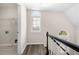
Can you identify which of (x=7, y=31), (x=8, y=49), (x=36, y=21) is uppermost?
(x=36, y=21)

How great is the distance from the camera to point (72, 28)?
1439mm

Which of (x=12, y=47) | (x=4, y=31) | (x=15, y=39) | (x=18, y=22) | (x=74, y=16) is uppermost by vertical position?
(x=74, y=16)

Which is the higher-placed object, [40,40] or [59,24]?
[59,24]

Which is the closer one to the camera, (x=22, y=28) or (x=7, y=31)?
(x=7, y=31)

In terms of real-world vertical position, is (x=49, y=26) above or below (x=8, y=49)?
above

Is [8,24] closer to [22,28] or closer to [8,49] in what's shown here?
[22,28]

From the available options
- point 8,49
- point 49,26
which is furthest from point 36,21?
point 8,49

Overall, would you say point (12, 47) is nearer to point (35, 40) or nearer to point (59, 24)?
point (35, 40)

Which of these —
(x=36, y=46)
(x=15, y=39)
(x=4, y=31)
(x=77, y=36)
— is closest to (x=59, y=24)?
(x=77, y=36)

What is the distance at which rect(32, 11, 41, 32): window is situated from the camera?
55.7 inches

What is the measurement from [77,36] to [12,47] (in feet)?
3.17

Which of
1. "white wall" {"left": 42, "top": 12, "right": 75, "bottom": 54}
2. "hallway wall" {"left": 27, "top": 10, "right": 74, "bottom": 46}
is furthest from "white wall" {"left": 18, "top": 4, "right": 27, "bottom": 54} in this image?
"white wall" {"left": 42, "top": 12, "right": 75, "bottom": 54}

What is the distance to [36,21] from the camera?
1438 millimetres

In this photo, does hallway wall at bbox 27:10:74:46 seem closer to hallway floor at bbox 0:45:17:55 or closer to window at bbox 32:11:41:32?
window at bbox 32:11:41:32
